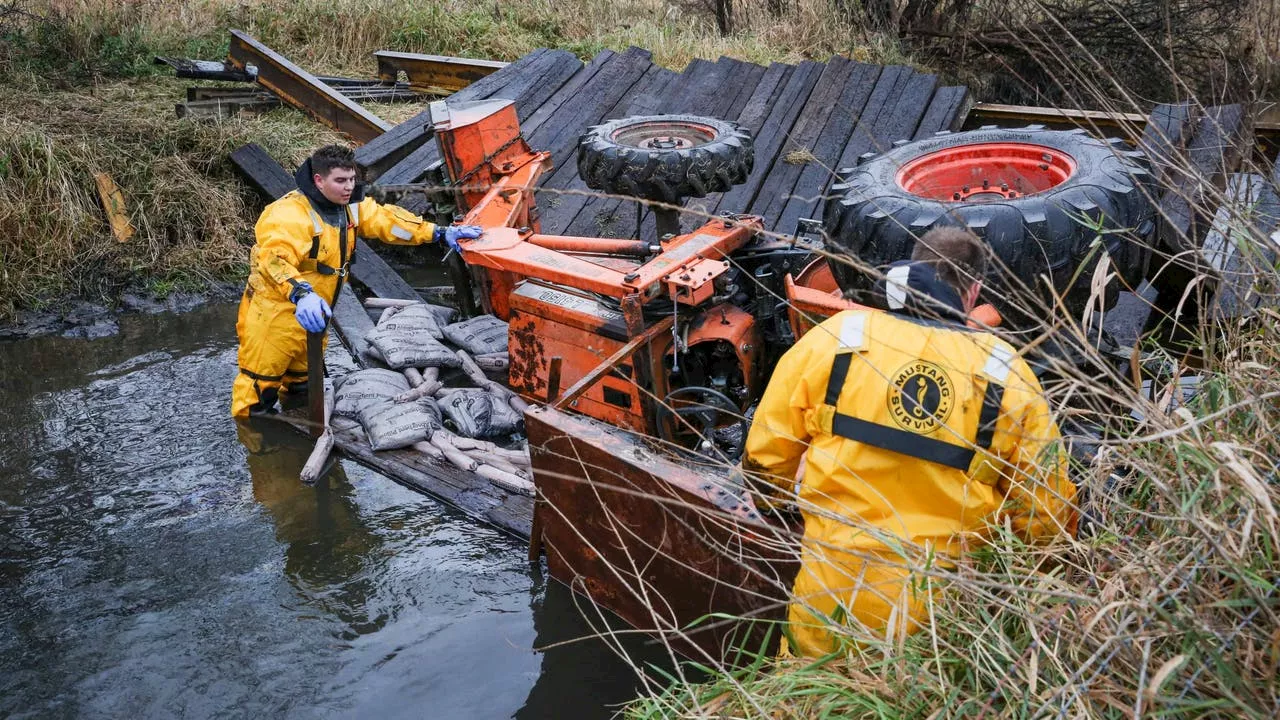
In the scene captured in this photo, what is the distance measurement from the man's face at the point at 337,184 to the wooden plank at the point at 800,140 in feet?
9.36

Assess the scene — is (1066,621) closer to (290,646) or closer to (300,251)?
(290,646)

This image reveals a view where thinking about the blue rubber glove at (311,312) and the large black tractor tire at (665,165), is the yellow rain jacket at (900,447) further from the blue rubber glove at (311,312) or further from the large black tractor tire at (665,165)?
the blue rubber glove at (311,312)

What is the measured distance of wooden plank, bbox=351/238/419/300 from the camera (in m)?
7.88

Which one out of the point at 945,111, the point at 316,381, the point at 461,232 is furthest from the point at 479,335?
the point at 945,111

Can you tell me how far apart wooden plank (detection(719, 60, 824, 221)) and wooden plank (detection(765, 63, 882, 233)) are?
0.91ft

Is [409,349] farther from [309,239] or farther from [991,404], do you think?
[991,404]

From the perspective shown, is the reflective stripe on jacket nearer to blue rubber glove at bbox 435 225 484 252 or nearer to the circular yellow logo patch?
blue rubber glove at bbox 435 225 484 252

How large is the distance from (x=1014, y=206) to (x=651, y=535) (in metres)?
1.76

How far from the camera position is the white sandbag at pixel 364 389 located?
19.4 feet

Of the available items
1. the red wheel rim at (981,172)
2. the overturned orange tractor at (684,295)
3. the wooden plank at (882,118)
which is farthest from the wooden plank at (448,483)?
the wooden plank at (882,118)

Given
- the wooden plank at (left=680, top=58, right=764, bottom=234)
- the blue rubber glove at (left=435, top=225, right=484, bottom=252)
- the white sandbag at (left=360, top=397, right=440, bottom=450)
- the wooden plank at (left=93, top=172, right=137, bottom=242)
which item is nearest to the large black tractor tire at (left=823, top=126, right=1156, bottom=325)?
the blue rubber glove at (left=435, top=225, right=484, bottom=252)

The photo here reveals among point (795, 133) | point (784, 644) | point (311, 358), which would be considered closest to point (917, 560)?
point (784, 644)

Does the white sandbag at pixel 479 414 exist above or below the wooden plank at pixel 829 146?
below

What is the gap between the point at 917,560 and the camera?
2.70 meters
